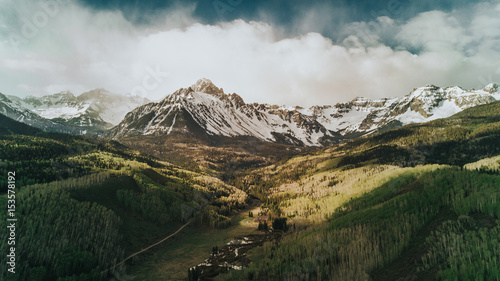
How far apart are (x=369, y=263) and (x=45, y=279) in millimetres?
47953

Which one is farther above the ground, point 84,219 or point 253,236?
point 84,219

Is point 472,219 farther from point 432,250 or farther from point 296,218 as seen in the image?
point 296,218

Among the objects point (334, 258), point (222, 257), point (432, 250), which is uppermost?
point (432, 250)

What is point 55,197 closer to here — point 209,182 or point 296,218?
point 296,218

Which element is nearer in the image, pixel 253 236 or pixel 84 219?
pixel 84 219

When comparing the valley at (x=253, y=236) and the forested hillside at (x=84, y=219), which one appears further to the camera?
the forested hillside at (x=84, y=219)

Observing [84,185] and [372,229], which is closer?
[372,229]

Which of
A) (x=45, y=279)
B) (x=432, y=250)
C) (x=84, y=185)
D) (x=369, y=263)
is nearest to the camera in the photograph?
(x=432, y=250)

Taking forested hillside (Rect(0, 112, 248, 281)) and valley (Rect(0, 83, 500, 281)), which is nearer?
valley (Rect(0, 83, 500, 281))

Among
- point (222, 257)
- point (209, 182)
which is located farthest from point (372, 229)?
point (209, 182)

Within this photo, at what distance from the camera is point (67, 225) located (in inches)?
1716

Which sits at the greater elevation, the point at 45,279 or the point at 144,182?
the point at 144,182

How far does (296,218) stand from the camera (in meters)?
79.9

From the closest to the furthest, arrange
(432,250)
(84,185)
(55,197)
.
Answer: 1. (432,250)
2. (55,197)
3. (84,185)
